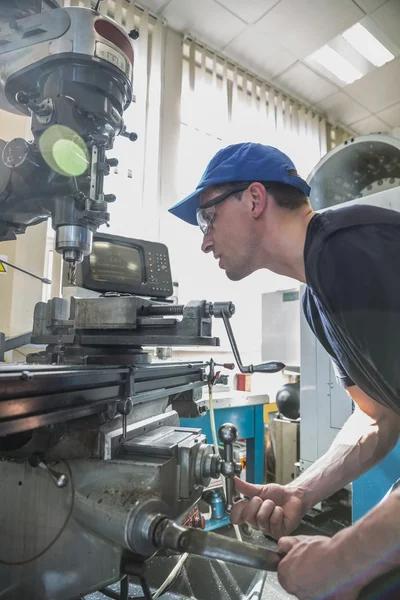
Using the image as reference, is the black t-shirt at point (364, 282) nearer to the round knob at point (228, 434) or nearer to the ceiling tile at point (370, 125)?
the round knob at point (228, 434)

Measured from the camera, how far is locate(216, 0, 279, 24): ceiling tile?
7.40 feet

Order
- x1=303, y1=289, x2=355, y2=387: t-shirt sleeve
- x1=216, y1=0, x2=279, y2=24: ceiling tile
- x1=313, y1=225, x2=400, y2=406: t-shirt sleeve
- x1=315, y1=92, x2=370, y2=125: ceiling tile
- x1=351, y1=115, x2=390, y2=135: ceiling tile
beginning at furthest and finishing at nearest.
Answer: x1=351, y1=115, x2=390, y2=135: ceiling tile < x1=315, y1=92, x2=370, y2=125: ceiling tile < x1=216, y1=0, x2=279, y2=24: ceiling tile < x1=303, y1=289, x2=355, y2=387: t-shirt sleeve < x1=313, y1=225, x2=400, y2=406: t-shirt sleeve

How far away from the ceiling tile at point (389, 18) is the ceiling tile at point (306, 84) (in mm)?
530

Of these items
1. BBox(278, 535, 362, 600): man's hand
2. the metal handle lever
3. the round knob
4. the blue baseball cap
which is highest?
the blue baseball cap

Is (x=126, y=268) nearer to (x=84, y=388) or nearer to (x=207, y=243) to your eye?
(x=207, y=243)

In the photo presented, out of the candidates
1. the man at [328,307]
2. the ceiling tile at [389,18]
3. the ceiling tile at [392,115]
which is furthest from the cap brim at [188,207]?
the ceiling tile at [392,115]

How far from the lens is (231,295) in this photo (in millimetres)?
2949

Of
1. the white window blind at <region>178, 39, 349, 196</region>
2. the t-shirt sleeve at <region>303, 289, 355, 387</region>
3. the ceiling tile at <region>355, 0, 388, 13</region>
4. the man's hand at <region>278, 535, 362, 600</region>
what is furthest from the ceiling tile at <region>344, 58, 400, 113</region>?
the man's hand at <region>278, 535, 362, 600</region>

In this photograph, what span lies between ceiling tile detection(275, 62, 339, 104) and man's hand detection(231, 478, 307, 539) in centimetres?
294

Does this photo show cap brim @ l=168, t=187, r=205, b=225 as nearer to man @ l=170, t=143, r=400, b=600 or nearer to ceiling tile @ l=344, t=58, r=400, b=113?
man @ l=170, t=143, r=400, b=600

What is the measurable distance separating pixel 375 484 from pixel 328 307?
1105 millimetres

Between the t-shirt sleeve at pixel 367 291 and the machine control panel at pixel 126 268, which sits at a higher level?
the machine control panel at pixel 126 268

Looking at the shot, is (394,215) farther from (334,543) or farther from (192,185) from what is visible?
(192,185)

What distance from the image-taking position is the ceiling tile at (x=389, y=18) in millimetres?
2334
